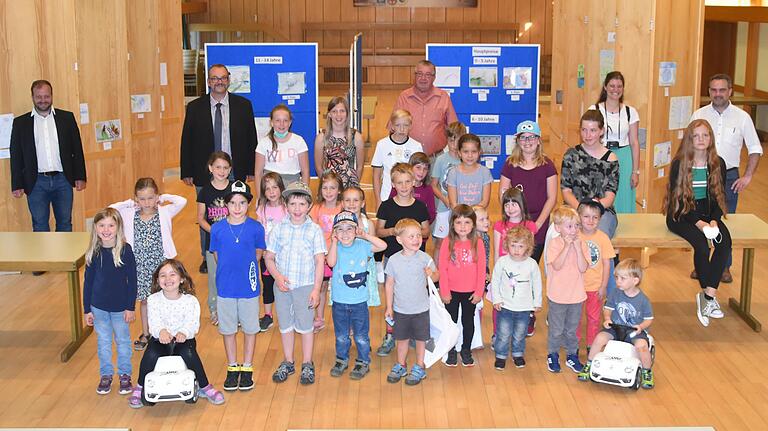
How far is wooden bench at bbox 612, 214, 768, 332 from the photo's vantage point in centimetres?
768

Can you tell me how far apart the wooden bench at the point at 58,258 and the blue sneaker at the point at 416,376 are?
247 centimetres

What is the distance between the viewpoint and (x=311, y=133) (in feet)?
42.6

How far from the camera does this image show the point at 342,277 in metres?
6.62

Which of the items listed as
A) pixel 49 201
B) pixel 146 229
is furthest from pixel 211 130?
pixel 146 229

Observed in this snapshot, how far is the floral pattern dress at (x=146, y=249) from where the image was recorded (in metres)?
7.00

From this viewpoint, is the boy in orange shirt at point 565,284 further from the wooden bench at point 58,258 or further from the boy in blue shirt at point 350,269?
the wooden bench at point 58,258

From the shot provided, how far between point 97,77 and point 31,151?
1978 millimetres

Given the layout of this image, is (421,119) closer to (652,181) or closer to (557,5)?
(652,181)

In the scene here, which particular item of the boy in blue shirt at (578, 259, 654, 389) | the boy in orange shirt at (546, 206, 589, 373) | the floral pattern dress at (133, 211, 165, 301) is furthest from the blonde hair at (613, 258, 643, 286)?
the floral pattern dress at (133, 211, 165, 301)

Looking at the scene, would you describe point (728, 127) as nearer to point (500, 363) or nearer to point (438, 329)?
point (500, 363)

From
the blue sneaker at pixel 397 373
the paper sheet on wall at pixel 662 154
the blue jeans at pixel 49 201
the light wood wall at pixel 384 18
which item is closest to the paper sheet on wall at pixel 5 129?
the blue jeans at pixel 49 201

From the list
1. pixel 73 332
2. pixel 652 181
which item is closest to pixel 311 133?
pixel 652 181

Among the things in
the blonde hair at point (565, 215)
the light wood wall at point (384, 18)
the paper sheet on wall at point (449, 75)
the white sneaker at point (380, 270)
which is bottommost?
the white sneaker at point (380, 270)

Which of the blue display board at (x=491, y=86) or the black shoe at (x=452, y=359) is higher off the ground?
the blue display board at (x=491, y=86)
